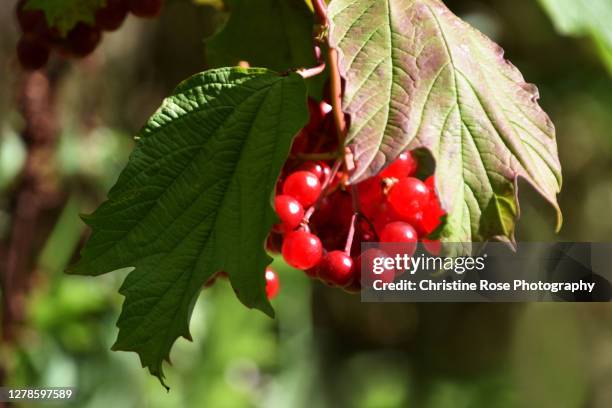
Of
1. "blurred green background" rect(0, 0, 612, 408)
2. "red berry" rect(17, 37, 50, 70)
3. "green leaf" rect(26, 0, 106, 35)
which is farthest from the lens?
"blurred green background" rect(0, 0, 612, 408)

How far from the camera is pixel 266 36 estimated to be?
3.26 ft

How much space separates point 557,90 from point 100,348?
1801 millimetres

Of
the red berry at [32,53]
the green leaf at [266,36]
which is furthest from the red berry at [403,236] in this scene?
the red berry at [32,53]

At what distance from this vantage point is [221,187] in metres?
0.75

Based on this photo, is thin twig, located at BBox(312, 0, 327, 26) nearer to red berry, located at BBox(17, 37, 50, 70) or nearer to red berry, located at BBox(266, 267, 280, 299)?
red berry, located at BBox(266, 267, 280, 299)

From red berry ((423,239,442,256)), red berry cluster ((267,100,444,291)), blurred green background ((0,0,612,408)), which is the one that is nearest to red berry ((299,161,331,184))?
red berry cluster ((267,100,444,291))

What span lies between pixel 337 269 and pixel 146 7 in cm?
45

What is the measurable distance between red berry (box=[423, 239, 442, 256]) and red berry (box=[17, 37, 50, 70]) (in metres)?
0.59

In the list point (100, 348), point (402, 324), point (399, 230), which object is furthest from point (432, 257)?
point (402, 324)

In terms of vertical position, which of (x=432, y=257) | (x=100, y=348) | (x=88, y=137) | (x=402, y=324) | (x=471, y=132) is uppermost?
(x=471, y=132)

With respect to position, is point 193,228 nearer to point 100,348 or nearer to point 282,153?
point 282,153

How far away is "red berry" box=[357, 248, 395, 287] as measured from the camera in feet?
2.49

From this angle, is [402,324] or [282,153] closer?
[282,153]

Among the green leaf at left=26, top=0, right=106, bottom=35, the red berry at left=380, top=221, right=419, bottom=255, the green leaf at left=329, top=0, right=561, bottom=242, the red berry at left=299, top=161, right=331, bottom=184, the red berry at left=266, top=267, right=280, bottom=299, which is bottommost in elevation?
the red berry at left=266, top=267, right=280, bottom=299
